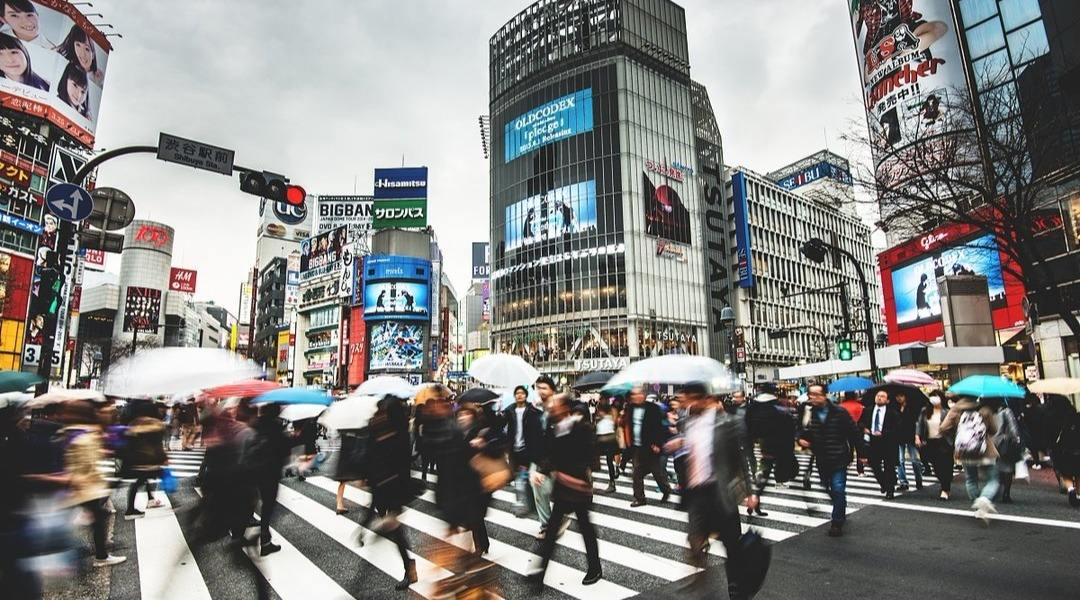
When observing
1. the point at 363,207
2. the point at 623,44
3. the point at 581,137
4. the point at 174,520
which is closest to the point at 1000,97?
the point at 174,520

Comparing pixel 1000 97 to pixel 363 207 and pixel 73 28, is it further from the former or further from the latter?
pixel 363 207

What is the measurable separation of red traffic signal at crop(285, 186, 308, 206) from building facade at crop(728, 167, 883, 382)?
57.8 metres

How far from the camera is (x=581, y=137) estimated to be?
6069 cm

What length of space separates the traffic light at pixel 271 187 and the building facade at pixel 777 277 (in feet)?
190

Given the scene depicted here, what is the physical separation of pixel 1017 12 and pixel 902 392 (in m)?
28.8

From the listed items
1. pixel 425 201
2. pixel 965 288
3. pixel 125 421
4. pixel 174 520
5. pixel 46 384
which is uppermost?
pixel 425 201

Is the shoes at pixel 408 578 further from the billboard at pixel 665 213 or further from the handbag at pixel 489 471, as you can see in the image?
the billboard at pixel 665 213

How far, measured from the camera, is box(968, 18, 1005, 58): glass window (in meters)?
29.4

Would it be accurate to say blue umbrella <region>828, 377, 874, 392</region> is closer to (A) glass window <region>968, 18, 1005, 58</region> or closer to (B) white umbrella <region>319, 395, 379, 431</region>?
(B) white umbrella <region>319, 395, 379, 431</region>

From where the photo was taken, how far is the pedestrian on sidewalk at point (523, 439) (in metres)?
7.86

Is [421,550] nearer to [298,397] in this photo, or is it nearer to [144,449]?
[144,449]

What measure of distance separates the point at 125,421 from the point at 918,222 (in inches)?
788

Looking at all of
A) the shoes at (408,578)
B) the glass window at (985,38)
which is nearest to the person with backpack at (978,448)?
the shoes at (408,578)

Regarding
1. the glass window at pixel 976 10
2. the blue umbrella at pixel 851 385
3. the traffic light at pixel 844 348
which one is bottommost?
the blue umbrella at pixel 851 385
